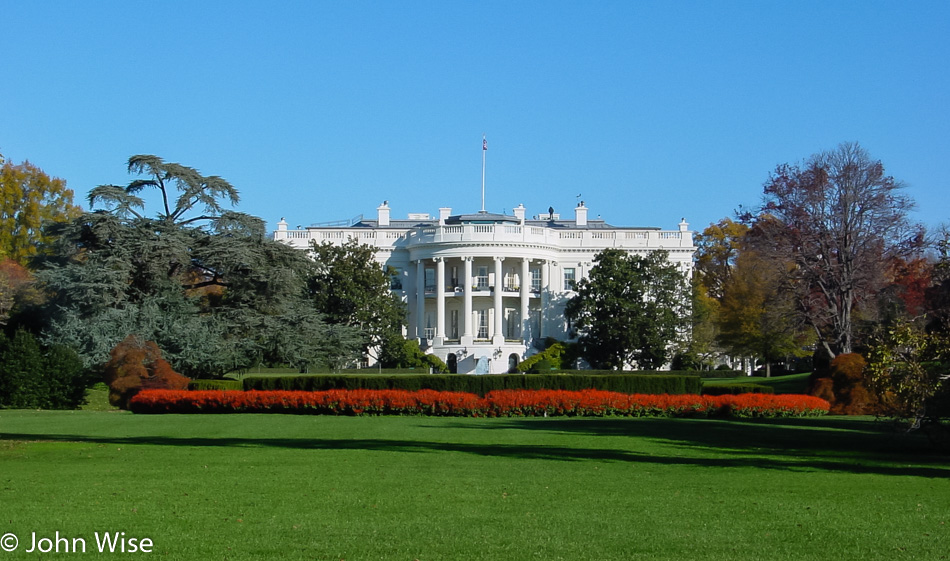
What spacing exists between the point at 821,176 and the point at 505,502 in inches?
1472

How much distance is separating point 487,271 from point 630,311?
626 inches

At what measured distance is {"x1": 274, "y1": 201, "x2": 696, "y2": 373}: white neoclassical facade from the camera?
245 ft

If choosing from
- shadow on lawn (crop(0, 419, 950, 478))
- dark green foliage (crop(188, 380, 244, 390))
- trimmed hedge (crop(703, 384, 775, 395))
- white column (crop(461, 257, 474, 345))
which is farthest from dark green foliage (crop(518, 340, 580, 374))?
shadow on lawn (crop(0, 419, 950, 478))

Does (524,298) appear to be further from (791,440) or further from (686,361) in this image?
(791,440)

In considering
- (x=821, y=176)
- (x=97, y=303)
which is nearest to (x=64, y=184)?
(x=97, y=303)

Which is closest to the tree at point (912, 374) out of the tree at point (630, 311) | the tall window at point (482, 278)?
the tree at point (630, 311)

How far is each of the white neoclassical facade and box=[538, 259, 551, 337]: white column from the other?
0.25ft

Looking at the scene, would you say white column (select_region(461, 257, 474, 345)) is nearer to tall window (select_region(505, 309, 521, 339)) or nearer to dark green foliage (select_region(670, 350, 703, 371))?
tall window (select_region(505, 309, 521, 339))

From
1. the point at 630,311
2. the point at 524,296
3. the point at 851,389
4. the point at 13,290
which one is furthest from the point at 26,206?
the point at 851,389

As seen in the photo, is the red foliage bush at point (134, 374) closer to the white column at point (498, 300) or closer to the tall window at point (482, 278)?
the white column at point (498, 300)

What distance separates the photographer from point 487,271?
78562mm

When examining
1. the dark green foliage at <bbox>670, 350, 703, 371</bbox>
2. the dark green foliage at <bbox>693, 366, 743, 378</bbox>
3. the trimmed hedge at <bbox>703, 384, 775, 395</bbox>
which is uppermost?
the dark green foliage at <bbox>670, 350, 703, 371</bbox>

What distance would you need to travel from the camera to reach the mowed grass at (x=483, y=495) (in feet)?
31.5

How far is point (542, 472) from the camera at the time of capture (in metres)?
15.6
